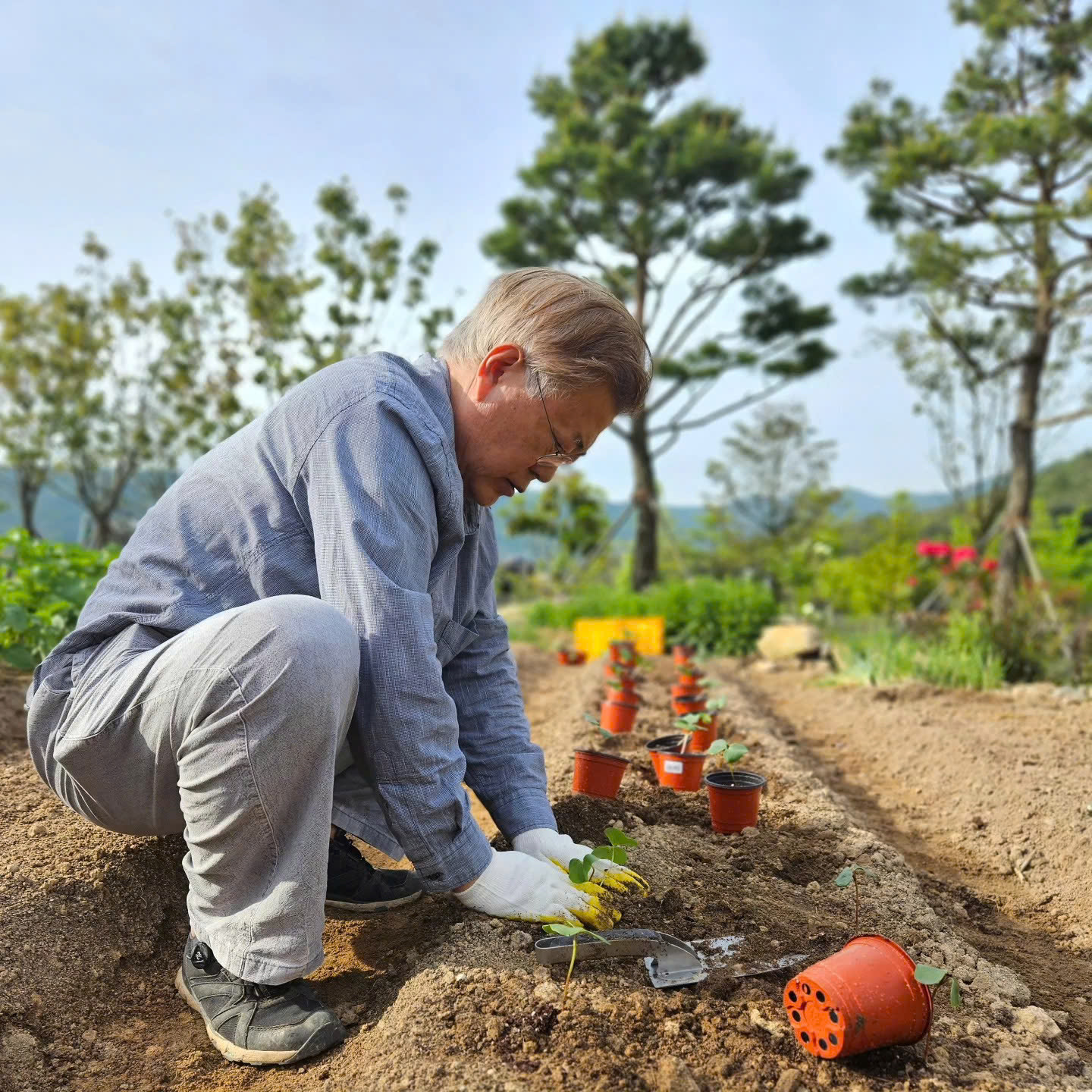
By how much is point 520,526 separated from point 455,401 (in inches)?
418

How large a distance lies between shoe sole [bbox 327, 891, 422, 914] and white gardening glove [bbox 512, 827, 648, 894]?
1.11 ft

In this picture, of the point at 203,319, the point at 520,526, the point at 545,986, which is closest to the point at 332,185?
the point at 203,319

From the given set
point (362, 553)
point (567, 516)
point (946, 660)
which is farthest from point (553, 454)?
point (567, 516)

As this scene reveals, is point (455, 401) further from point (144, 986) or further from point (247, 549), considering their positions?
point (144, 986)

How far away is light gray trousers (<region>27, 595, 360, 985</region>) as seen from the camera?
137 cm

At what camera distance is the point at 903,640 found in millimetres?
5648

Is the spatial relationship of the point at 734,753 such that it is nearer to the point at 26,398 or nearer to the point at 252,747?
the point at 252,747

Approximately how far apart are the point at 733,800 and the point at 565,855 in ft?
1.95

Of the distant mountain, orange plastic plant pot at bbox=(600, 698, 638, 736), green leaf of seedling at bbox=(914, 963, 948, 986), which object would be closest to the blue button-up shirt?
green leaf of seedling at bbox=(914, 963, 948, 986)

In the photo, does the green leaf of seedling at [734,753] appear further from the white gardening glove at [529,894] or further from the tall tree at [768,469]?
the tall tree at [768,469]

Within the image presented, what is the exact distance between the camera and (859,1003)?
1263 millimetres

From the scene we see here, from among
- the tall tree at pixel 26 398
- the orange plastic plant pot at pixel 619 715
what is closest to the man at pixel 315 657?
the orange plastic plant pot at pixel 619 715

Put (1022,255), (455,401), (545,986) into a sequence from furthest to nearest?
1. (1022,255)
2. (455,401)
3. (545,986)

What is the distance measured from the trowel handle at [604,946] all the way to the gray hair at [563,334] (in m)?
0.93
